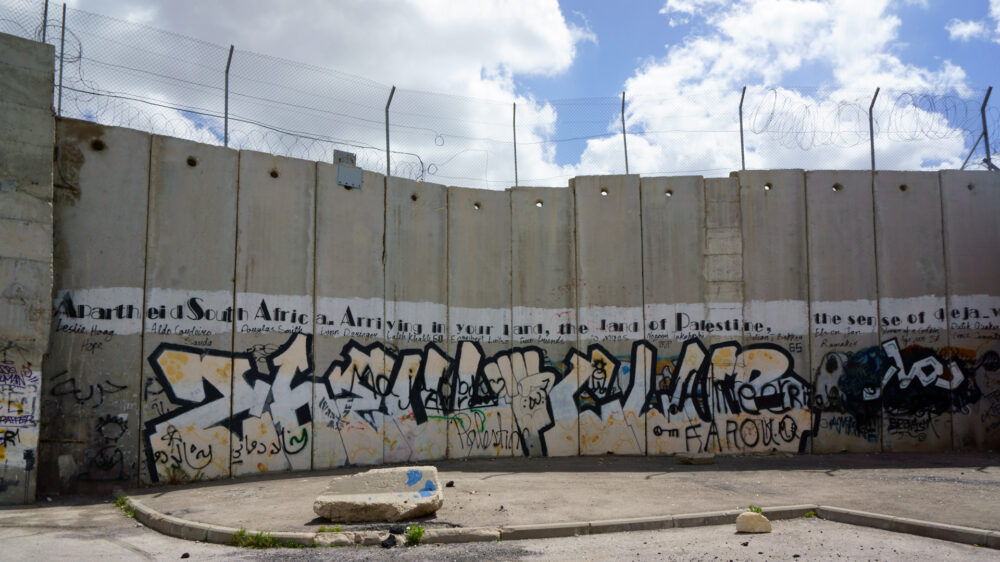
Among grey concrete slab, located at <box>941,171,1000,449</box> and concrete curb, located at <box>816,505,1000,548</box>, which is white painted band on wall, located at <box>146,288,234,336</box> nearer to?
concrete curb, located at <box>816,505,1000,548</box>

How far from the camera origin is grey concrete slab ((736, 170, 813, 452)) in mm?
14562

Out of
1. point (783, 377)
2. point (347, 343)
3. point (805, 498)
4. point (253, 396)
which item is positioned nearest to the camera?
point (805, 498)

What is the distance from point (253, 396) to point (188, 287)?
81.1 inches

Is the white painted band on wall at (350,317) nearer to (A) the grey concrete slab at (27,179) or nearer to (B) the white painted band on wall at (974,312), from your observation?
(A) the grey concrete slab at (27,179)

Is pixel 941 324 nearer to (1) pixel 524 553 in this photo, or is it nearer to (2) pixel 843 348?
(2) pixel 843 348

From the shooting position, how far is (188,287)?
38.4ft

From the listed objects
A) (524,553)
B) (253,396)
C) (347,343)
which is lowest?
(524,553)

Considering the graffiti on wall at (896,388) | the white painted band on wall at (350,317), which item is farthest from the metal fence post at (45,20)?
the graffiti on wall at (896,388)

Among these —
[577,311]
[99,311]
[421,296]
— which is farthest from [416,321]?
[99,311]

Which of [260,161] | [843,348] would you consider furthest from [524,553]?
[843,348]

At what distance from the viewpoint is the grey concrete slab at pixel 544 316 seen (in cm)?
1443

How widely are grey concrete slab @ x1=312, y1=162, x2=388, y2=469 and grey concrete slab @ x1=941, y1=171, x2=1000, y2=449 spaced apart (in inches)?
439

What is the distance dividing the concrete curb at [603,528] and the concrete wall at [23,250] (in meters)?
2.35

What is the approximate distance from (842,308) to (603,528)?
9192 mm
